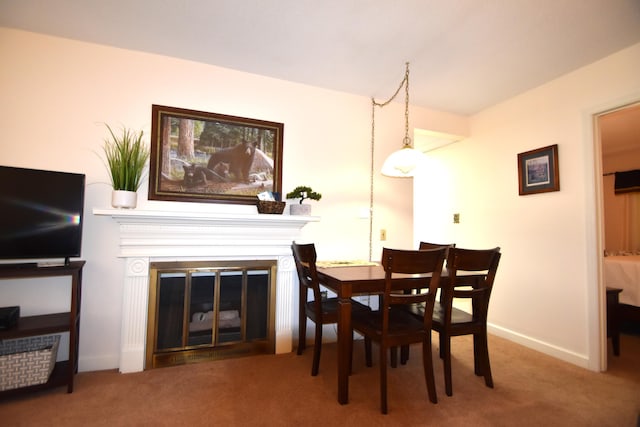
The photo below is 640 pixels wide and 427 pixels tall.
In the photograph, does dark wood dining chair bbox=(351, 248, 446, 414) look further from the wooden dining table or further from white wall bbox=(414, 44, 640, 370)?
white wall bbox=(414, 44, 640, 370)

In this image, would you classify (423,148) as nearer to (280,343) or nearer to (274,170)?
(274,170)

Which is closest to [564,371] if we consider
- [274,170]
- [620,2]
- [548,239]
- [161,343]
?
[548,239]

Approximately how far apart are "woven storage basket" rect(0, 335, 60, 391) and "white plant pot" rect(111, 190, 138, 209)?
989 millimetres

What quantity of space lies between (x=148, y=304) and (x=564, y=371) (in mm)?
3244

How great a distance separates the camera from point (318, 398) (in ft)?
6.23

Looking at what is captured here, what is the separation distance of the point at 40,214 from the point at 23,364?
0.92 meters

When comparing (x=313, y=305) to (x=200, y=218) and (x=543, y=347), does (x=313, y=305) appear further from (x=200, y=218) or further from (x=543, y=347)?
(x=543, y=347)

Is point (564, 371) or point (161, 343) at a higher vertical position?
point (161, 343)

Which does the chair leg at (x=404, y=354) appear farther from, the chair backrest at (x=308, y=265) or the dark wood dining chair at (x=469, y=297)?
the chair backrest at (x=308, y=265)

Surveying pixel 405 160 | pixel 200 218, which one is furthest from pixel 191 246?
pixel 405 160

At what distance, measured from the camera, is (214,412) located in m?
1.74

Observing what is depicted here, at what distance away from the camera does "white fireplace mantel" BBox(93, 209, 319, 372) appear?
7.24 ft

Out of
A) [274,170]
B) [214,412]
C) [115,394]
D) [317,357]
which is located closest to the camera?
[214,412]

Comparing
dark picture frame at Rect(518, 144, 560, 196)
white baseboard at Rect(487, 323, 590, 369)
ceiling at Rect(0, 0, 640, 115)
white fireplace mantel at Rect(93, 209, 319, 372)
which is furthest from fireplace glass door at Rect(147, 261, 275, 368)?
dark picture frame at Rect(518, 144, 560, 196)
